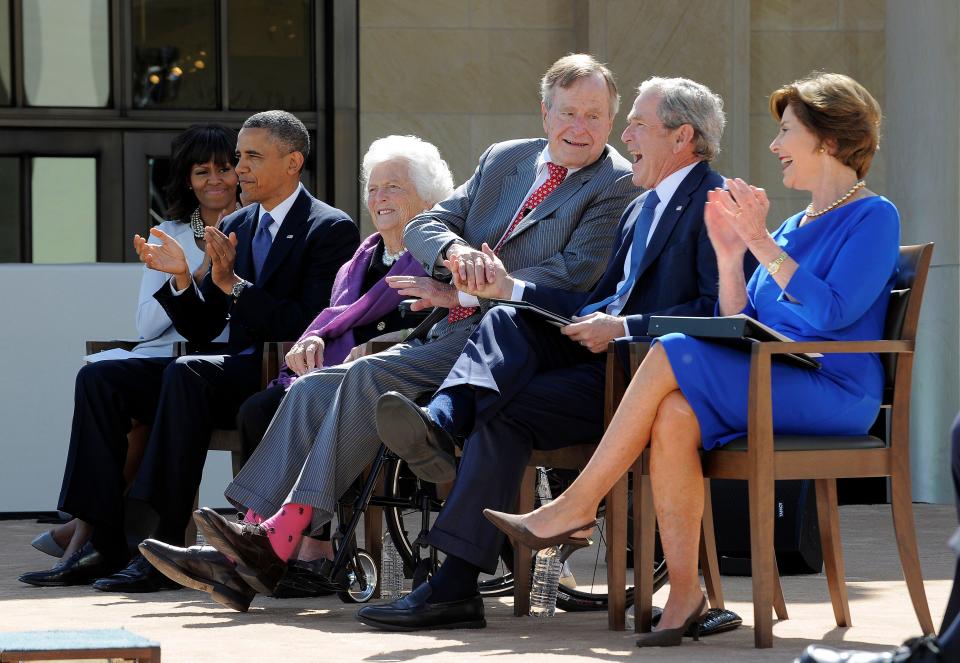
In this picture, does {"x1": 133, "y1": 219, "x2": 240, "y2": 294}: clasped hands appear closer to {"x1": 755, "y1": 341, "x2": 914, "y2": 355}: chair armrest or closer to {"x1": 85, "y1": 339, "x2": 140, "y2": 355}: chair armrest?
{"x1": 85, "y1": 339, "x2": 140, "y2": 355}: chair armrest

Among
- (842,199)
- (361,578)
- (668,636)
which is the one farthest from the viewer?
(361,578)

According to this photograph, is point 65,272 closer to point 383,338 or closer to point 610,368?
point 383,338

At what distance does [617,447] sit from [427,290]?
3.53ft

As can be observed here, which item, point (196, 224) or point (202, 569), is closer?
point (202, 569)

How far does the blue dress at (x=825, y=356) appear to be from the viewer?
3.82 metres

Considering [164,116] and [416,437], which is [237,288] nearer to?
[416,437]

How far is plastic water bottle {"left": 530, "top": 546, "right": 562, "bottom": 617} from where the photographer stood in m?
4.44

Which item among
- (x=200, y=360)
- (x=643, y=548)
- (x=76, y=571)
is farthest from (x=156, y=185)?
(x=643, y=548)

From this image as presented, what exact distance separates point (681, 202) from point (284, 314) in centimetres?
158

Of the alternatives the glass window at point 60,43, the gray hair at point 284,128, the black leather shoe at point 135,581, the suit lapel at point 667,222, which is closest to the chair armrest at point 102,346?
the gray hair at point 284,128

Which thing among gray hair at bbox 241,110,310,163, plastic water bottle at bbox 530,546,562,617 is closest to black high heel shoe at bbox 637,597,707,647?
plastic water bottle at bbox 530,546,562,617

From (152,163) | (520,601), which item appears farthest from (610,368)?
(152,163)

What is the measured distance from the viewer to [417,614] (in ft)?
13.1

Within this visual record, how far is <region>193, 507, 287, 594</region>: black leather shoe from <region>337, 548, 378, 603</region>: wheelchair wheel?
36 centimetres
